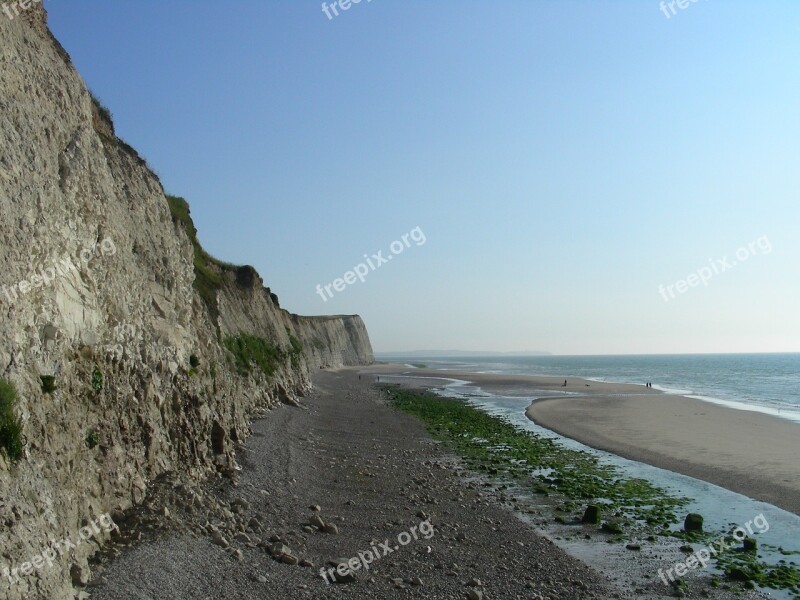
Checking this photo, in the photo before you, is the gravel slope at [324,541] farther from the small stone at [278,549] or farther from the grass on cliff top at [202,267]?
the grass on cliff top at [202,267]

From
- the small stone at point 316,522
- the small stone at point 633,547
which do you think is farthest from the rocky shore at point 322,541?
the small stone at point 633,547

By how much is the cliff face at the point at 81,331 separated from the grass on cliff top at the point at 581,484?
9.82m

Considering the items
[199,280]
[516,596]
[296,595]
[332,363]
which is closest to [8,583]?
[296,595]

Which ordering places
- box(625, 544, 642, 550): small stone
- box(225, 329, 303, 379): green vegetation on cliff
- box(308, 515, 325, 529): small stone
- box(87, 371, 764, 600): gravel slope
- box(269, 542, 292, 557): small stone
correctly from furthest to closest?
1. box(225, 329, 303, 379): green vegetation on cliff
2. box(625, 544, 642, 550): small stone
3. box(308, 515, 325, 529): small stone
4. box(269, 542, 292, 557): small stone
5. box(87, 371, 764, 600): gravel slope

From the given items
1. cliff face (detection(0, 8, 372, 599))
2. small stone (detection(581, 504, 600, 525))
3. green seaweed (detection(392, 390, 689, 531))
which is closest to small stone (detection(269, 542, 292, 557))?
cliff face (detection(0, 8, 372, 599))

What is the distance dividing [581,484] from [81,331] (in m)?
15.6

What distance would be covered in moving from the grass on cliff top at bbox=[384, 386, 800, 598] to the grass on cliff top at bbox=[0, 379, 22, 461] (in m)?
12.6

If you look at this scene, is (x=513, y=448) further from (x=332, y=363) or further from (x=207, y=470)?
(x=332, y=363)

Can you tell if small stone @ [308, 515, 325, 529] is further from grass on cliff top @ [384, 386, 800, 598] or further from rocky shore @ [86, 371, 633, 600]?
grass on cliff top @ [384, 386, 800, 598]

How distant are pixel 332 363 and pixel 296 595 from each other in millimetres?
93142

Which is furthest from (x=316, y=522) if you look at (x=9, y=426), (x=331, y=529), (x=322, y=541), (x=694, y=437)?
(x=694, y=437)

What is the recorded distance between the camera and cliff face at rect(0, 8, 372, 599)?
27.8ft

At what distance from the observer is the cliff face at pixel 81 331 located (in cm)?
848

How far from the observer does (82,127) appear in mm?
13734
